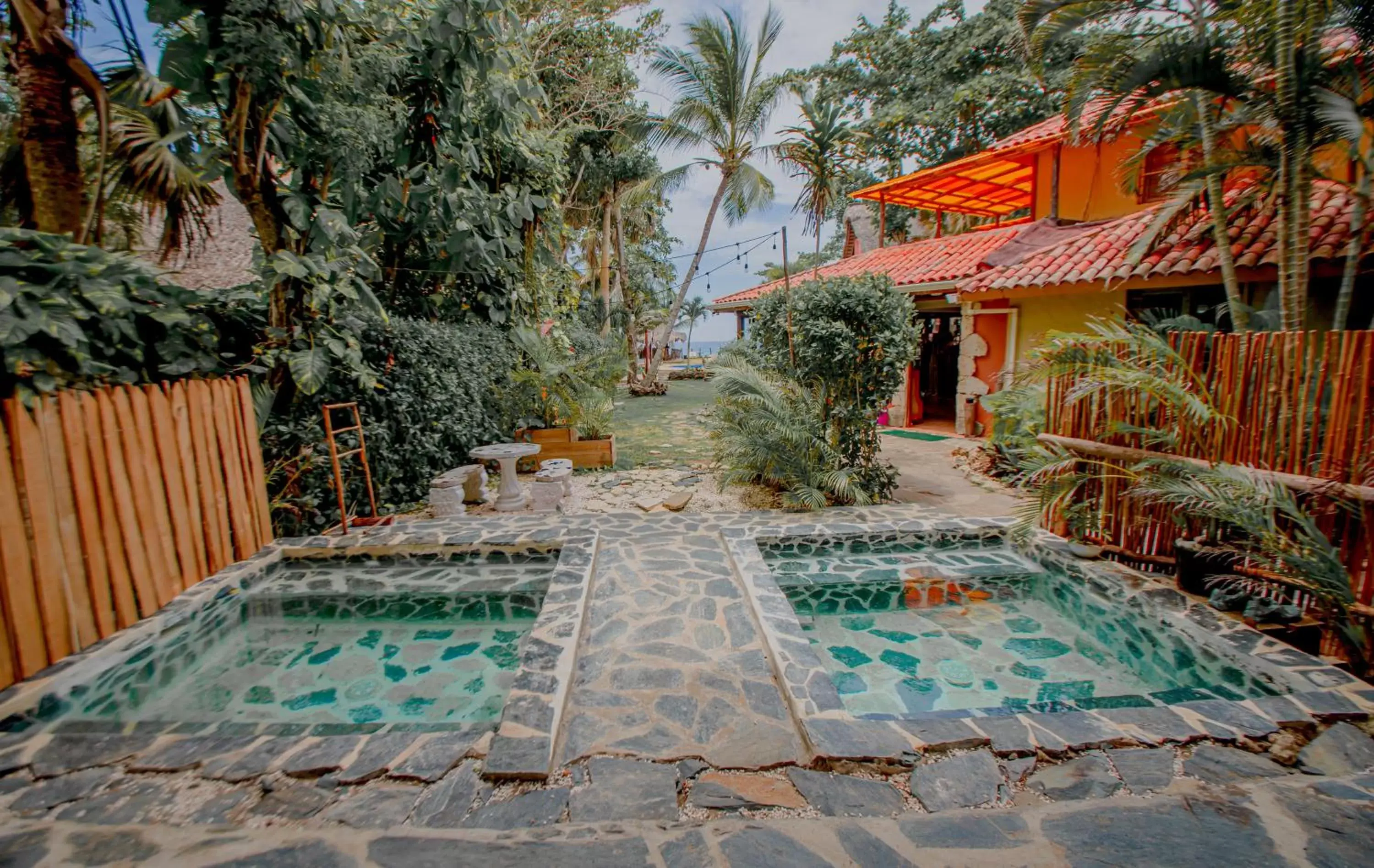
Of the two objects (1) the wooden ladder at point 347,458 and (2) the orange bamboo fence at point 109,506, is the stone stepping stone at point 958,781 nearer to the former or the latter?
(2) the orange bamboo fence at point 109,506

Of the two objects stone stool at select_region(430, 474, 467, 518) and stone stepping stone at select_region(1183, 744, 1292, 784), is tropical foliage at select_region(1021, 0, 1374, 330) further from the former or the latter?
stone stool at select_region(430, 474, 467, 518)

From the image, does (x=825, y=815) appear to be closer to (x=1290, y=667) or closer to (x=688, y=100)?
(x=1290, y=667)

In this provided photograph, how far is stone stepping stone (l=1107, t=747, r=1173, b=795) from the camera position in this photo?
2531mm

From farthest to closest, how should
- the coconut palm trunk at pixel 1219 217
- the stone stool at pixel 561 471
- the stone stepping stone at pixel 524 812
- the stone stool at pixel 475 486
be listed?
the stone stool at pixel 475 486 → the stone stool at pixel 561 471 → the coconut palm trunk at pixel 1219 217 → the stone stepping stone at pixel 524 812

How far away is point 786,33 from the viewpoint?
13695 mm

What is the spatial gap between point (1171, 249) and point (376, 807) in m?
9.47

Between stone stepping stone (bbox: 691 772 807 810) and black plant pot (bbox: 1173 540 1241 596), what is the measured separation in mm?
3617

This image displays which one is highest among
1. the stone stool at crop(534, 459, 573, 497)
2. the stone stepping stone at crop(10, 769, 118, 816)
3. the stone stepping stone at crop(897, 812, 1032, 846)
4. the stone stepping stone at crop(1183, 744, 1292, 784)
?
the stone stool at crop(534, 459, 573, 497)

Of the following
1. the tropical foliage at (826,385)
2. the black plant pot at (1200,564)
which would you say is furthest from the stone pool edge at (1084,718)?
the tropical foliage at (826,385)

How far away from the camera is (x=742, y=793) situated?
2529 millimetres

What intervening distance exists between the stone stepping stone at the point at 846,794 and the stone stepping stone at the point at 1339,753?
1.96m

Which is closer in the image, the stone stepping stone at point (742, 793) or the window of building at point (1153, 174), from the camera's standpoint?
the stone stepping stone at point (742, 793)

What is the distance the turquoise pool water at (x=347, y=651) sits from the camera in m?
3.60

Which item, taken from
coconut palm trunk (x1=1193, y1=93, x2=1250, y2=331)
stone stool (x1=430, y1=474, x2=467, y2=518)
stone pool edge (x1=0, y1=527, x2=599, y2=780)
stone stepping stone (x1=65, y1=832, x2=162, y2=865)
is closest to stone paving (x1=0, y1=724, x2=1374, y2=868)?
stone stepping stone (x1=65, y1=832, x2=162, y2=865)
